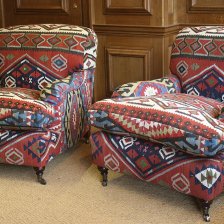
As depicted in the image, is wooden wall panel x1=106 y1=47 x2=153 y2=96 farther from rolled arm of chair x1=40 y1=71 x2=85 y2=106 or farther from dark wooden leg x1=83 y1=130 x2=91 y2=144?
rolled arm of chair x1=40 y1=71 x2=85 y2=106

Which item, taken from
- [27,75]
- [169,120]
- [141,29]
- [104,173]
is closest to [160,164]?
[169,120]

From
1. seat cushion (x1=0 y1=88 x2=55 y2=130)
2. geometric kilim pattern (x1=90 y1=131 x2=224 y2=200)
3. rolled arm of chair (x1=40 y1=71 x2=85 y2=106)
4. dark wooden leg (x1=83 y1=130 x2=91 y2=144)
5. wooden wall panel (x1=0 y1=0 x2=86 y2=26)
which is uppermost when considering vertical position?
wooden wall panel (x1=0 y1=0 x2=86 y2=26)

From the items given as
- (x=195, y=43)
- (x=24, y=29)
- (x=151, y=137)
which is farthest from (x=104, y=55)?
(x=151, y=137)

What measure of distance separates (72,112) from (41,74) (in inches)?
13.9

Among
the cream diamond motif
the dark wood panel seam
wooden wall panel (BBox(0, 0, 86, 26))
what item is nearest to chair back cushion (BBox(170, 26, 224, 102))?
the dark wood panel seam

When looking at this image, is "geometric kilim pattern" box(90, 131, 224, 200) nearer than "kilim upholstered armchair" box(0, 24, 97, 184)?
Yes

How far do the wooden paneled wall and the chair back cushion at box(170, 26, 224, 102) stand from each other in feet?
1.67

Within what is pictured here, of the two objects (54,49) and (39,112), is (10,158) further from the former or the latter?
(54,49)

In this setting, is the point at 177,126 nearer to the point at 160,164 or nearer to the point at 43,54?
the point at 160,164

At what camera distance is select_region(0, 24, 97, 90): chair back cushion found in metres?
2.90

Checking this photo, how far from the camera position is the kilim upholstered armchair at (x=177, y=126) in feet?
6.84

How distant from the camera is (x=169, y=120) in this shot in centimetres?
214

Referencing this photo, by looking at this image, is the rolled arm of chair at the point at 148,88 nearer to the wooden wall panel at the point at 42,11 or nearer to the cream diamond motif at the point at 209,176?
the cream diamond motif at the point at 209,176

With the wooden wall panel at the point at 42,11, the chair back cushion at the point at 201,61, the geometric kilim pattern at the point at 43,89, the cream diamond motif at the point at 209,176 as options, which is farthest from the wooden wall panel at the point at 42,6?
the cream diamond motif at the point at 209,176
